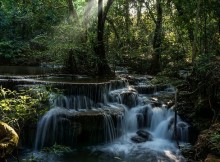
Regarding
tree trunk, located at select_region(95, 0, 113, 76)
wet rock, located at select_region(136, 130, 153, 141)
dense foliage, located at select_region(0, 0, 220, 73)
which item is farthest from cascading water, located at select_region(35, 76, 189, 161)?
dense foliage, located at select_region(0, 0, 220, 73)

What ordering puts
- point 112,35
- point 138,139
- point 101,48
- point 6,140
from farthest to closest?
point 112,35
point 101,48
point 138,139
point 6,140

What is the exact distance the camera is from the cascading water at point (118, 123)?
10.3m

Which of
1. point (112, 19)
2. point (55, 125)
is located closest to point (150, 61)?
point (112, 19)

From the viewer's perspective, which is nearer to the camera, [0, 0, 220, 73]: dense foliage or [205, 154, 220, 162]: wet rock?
[205, 154, 220, 162]: wet rock

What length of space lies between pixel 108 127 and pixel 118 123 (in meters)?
0.53

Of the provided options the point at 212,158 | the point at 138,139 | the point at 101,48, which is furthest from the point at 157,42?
the point at 212,158

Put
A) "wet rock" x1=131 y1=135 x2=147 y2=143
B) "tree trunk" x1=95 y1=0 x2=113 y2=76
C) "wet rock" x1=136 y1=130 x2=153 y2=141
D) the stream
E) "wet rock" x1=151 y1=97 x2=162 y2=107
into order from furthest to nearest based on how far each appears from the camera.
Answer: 1. "tree trunk" x1=95 y1=0 x2=113 y2=76
2. "wet rock" x1=151 y1=97 x2=162 y2=107
3. "wet rock" x1=136 y1=130 x2=153 y2=141
4. "wet rock" x1=131 y1=135 x2=147 y2=143
5. the stream

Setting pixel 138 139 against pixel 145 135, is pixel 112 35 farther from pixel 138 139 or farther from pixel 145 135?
pixel 138 139

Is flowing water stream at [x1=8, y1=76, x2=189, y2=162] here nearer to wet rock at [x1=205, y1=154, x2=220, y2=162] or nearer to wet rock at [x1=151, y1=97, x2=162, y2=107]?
wet rock at [x1=151, y1=97, x2=162, y2=107]

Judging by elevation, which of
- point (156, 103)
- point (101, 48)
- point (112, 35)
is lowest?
point (156, 103)

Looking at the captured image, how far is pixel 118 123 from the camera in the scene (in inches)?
448

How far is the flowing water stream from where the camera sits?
9914 mm

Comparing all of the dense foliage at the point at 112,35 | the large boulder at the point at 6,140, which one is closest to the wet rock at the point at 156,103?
the dense foliage at the point at 112,35

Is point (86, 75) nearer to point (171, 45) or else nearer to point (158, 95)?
point (158, 95)
